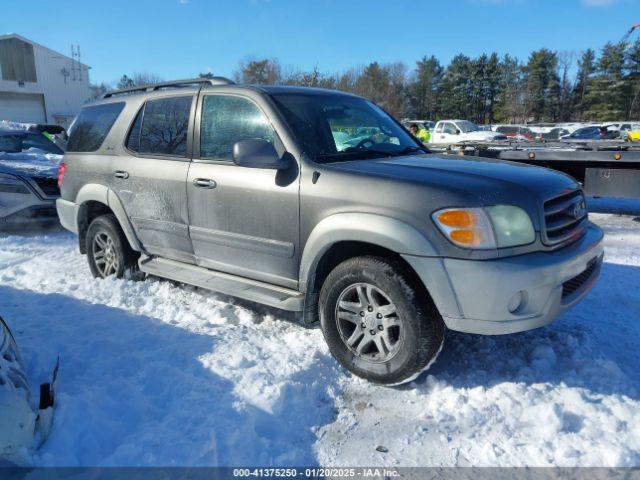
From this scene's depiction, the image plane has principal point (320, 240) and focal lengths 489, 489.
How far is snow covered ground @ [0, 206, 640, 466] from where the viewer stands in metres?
2.50

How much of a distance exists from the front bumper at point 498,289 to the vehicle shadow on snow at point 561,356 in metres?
0.53

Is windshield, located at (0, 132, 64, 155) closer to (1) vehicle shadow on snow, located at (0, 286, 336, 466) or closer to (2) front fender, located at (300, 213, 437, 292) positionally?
(1) vehicle shadow on snow, located at (0, 286, 336, 466)

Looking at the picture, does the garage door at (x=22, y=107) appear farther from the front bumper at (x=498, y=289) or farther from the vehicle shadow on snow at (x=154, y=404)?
the front bumper at (x=498, y=289)

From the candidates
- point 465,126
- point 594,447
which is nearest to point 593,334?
point 594,447

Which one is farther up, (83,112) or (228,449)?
(83,112)

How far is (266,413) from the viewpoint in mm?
2785

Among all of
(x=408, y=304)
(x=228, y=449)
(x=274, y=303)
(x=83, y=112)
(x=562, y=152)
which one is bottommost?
(x=228, y=449)

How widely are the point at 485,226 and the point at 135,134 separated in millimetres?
3398

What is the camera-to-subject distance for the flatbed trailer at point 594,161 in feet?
25.9

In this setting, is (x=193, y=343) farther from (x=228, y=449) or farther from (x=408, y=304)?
(x=408, y=304)

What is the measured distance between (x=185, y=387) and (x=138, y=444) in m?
0.55

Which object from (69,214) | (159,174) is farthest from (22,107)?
(159,174)

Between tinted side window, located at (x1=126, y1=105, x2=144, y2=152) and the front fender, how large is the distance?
2268mm

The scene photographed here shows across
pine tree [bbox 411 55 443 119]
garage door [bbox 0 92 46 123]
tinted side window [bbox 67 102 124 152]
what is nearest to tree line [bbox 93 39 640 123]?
pine tree [bbox 411 55 443 119]
